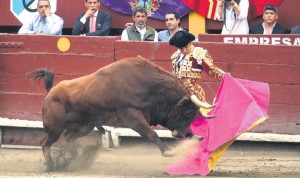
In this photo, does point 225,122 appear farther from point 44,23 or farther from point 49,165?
point 44,23

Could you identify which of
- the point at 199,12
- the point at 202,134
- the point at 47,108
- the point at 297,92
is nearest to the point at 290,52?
the point at 297,92

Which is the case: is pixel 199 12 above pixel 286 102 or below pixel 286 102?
above

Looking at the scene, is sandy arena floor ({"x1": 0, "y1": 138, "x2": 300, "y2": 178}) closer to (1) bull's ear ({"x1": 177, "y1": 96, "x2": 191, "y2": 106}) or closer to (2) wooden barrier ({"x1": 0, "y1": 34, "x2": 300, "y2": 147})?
(2) wooden barrier ({"x1": 0, "y1": 34, "x2": 300, "y2": 147})

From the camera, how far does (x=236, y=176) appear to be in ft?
30.9

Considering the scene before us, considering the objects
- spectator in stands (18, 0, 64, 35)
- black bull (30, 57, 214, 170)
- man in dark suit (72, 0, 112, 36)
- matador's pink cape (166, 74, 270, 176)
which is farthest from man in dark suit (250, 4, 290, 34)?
spectator in stands (18, 0, 64, 35)

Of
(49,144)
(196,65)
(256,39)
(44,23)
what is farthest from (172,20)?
(49,144)

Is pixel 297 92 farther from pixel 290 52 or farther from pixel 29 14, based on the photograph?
pixel 29 14

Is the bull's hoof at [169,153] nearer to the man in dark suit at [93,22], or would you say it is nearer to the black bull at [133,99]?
the black bull at [133,99]

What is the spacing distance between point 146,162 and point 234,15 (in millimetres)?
1950

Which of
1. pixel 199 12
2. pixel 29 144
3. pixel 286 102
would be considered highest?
pixel 199 12

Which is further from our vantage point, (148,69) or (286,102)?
(286,102)

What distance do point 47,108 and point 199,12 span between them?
2.59 metres

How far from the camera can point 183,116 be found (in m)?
9.45

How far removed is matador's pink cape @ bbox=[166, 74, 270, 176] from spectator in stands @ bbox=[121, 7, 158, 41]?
196 cm
